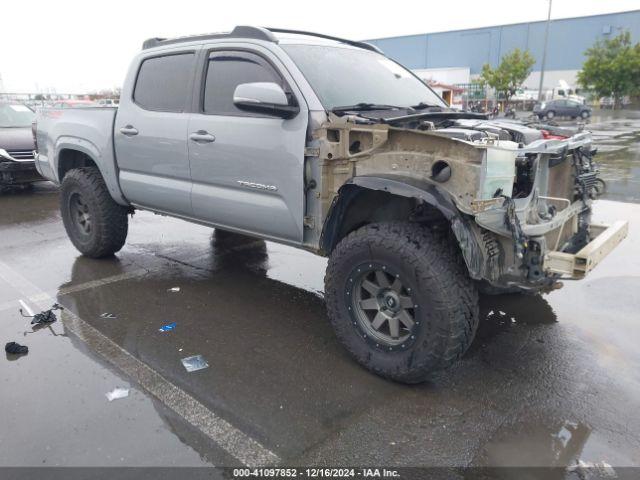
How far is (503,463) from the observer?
254cm

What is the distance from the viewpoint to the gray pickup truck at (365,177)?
2891 mm

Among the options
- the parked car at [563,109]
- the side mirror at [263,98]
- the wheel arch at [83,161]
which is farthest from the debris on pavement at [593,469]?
the parked car at [563,109]

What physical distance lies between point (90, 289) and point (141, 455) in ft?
8.42

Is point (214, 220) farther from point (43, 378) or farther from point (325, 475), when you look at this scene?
point (325, 475)

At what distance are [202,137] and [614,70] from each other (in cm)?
4658

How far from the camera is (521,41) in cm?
6962

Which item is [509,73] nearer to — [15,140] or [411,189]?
[15,140]

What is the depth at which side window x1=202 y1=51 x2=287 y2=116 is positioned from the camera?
3834mm

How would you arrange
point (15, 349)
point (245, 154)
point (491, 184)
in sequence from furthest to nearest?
point (245, 154) → point (15, 349) → point (491, 184)

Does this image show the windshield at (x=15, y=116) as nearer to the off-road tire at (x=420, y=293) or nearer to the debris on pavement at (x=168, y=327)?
the debris on pavement at (x=168, y=327)

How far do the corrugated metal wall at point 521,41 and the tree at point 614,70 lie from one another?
2217 cm

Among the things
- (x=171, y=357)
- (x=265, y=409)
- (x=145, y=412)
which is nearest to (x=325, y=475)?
(x=265, y=409)

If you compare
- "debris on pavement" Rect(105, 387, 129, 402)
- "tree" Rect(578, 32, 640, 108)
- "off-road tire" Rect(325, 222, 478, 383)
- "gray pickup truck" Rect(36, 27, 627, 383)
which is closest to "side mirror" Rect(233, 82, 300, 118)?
"gray pickup truck" Rect(36, 27, 627, 383)

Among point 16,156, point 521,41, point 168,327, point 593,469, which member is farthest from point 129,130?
point 521,41
